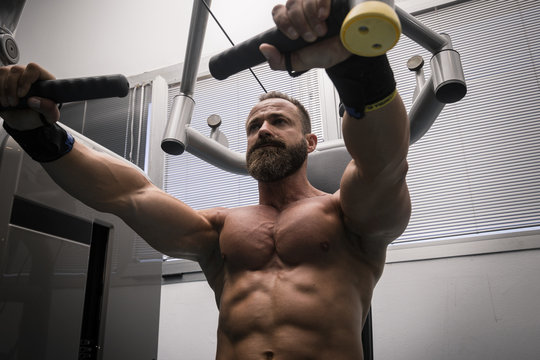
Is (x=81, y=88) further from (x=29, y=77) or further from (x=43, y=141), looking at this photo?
(x=43, y=141)

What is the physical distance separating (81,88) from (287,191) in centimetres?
80

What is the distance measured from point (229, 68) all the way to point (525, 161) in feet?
5.48

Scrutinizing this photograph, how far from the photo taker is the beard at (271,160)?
153 centimetres

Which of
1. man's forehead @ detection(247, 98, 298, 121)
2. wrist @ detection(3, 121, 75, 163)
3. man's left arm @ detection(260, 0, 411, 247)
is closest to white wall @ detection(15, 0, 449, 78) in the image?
man's forehead @ detection(247, 98, 298, 121)

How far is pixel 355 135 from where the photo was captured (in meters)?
0.99

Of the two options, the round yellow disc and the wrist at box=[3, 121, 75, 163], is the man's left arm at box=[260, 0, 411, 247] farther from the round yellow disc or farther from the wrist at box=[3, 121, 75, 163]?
the wrist at box=[3, 121, 75, 163]

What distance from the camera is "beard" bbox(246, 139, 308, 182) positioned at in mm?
1534

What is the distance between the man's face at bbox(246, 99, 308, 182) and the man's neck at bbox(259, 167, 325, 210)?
1.5 inches

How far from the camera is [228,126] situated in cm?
282

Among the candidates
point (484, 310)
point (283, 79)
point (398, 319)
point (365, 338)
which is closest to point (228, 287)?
point (365, 338)

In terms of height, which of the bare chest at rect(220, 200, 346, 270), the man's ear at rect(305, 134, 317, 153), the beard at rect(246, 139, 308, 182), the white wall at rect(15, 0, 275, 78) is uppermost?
the white wall at rect(15, 0, 275, 78)

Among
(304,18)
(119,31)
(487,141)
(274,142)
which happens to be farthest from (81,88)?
(119,31)

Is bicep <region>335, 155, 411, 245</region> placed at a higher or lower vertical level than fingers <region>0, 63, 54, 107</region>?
lower

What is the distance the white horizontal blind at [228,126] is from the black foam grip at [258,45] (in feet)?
5.51
